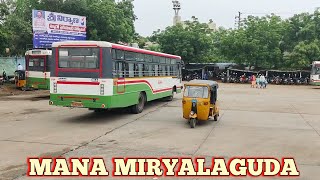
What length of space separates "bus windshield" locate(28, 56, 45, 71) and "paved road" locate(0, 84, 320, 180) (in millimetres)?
5569

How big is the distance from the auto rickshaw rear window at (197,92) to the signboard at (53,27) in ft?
59.4

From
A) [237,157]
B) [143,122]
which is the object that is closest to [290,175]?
[237,157]

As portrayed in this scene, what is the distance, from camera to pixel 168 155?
873 centimetres

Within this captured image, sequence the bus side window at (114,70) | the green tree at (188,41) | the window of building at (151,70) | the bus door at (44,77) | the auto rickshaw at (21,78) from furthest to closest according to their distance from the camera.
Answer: the green tree at (188,41) < the auto rickshaw at (21,78) < the bus door at (44,77) < the window of building at (151,70) < the bus side window at (114,70)

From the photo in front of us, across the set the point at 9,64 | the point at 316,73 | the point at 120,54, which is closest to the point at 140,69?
the point at 120,54

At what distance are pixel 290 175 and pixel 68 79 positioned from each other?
8563 millimetres

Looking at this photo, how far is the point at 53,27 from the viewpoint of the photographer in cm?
2889

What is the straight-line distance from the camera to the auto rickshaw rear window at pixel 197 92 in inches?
507

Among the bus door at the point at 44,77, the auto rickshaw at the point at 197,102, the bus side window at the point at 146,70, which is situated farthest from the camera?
the bus door at the point at 44,77

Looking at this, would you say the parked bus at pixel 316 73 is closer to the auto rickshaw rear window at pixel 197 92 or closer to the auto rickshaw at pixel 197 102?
the auto rickshaw at pixel 197 102

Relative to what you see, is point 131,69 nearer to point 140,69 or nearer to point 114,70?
point 140,69

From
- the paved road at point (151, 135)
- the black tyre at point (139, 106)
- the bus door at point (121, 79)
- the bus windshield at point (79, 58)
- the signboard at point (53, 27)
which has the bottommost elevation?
the paved road at point (151, 135)

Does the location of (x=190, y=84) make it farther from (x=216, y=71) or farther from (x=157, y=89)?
(x=216, y=71)

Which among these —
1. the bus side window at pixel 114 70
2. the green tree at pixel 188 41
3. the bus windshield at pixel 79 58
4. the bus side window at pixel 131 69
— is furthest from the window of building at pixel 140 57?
the green tree at pixel 188 41
